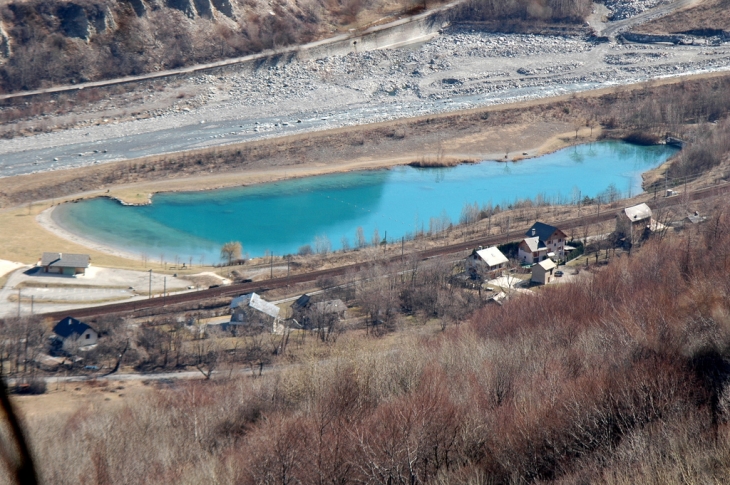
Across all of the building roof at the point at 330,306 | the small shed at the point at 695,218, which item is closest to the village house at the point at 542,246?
the small shed at the point at 695,218

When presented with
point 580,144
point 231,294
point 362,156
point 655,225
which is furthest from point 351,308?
point 580,144

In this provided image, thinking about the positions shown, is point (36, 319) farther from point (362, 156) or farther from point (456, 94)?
point (456, 94)

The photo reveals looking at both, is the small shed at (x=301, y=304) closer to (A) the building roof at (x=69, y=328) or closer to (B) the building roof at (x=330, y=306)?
(B) the building roof at (x=330, y=306)

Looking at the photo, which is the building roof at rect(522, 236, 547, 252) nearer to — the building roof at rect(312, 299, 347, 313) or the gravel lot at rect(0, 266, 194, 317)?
the building roof at rect(312, 299, 347, 313)

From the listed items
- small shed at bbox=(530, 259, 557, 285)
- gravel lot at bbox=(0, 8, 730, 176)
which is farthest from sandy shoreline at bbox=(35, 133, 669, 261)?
small shed at bbox=(530, 259, 557, 285)

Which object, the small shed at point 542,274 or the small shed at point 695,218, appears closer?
the small shed at point 542,274
